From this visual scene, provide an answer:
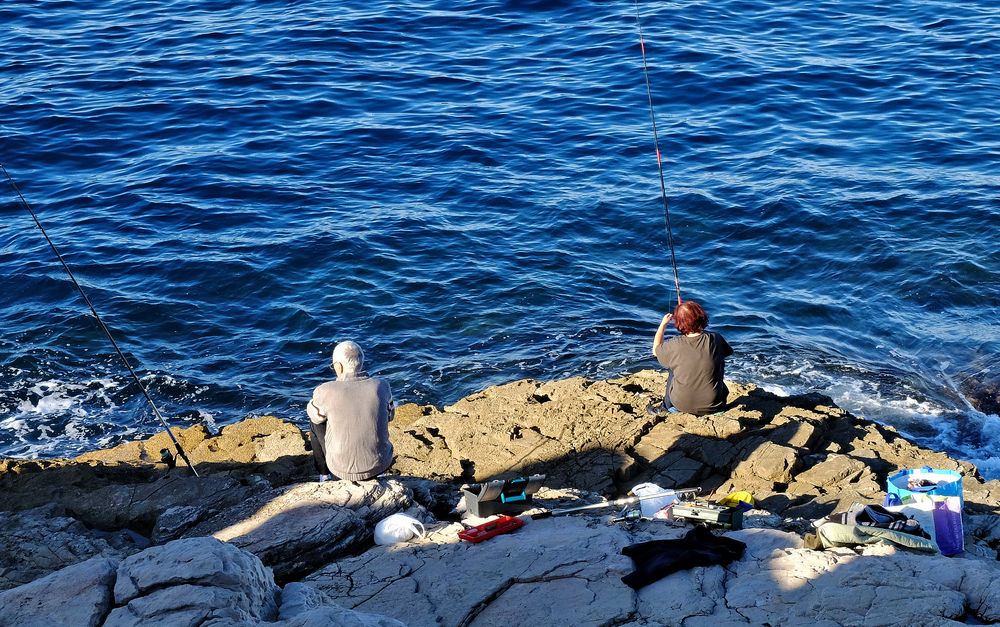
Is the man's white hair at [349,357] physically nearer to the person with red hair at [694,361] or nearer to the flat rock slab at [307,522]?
the flat rock slab at [307,522]

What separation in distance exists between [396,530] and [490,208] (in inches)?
344

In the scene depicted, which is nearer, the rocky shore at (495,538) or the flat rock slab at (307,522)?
the rocky shore at (495,538)

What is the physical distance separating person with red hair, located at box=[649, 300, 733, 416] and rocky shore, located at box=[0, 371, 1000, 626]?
16 centimetres

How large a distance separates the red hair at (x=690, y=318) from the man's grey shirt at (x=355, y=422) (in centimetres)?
260

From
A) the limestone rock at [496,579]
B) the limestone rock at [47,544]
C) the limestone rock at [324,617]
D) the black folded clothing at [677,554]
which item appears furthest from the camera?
the limestone rock at [47,544]

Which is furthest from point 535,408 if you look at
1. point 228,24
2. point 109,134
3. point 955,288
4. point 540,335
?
point 228,24

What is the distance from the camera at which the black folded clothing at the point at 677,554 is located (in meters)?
5.49

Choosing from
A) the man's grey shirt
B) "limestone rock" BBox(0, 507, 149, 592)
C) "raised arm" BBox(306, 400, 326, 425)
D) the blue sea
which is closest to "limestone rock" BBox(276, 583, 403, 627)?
"limestone rock" BBox(0, 507, 149, 592)

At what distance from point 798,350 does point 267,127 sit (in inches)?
394

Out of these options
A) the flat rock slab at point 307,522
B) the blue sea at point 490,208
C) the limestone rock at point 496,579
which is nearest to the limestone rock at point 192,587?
the limestone rock at point 496,579

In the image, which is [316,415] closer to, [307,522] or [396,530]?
[307,522]

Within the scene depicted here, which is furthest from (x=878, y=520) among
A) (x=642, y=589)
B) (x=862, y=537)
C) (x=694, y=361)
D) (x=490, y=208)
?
(x=490, y=208)

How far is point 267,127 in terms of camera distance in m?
17.5

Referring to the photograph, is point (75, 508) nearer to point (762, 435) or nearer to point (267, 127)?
point (762, 435)
